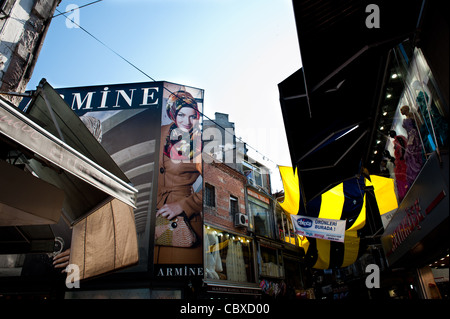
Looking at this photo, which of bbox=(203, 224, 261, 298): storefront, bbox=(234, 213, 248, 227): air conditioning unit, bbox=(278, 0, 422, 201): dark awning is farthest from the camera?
bbox=(234, 213, 248, 227): air conditioning unit

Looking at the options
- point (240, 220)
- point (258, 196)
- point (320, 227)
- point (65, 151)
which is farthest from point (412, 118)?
point (258, 196)

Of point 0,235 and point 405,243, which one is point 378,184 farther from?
point 0,235

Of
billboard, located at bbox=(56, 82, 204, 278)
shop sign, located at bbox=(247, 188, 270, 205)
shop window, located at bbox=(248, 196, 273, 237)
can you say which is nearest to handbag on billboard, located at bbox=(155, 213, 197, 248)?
billboard, located at bbox=(56, 82, 204, 278)

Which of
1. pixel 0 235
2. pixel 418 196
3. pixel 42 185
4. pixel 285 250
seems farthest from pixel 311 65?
pixel 285 250

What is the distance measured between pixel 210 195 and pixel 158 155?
4.33m

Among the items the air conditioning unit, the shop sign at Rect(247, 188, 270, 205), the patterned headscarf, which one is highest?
the patterned headscarf

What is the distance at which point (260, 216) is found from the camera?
23.3 meters

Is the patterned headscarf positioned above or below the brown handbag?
above

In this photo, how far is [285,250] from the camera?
79.7 feet

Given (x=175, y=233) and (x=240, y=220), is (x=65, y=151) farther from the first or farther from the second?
(x=240, y=220)

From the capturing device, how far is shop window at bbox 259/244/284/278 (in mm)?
20342

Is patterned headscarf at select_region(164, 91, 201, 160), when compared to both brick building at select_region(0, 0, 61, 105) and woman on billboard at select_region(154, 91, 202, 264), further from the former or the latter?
brick building at select_region(0, 0, 61, 105)

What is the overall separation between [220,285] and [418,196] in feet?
46.2
